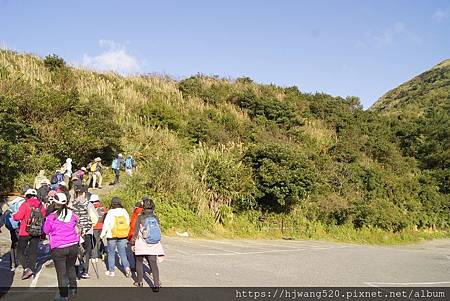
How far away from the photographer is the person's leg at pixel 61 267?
19.5 feet

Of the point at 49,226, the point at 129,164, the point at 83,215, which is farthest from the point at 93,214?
the point at 129,164

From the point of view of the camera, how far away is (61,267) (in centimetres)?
599

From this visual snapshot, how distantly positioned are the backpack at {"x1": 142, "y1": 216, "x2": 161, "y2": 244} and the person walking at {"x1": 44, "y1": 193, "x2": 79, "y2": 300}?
1.23 metres

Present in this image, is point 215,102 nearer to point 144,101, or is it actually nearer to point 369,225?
point 144,101

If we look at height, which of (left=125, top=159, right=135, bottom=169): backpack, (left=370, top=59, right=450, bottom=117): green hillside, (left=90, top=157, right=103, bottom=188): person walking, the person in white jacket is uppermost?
(left=370, top=59, right=450, bottom=117): green hillside

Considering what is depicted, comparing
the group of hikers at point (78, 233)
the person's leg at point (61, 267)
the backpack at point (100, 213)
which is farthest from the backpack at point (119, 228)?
the person's leg at point (61, 267)

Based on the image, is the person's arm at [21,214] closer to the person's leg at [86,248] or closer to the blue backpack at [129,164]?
the person's leg at [86,248]

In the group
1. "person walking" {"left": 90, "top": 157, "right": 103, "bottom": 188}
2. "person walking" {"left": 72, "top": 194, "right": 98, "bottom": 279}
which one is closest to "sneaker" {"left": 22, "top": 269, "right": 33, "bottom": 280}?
"person walking" {"left": 72, "top": 194, "right": 98, "bottom": 279}

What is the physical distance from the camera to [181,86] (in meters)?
34.5

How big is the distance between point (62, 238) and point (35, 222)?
6.28 feet

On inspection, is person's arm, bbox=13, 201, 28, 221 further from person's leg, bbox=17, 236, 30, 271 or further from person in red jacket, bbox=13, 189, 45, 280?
person's leg, bbox=17, 236, 30, 271

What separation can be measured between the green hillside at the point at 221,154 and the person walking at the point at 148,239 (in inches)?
292

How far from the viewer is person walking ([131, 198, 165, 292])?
23.1 ft

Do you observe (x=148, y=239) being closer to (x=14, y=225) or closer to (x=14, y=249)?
(x=14, y=225)
